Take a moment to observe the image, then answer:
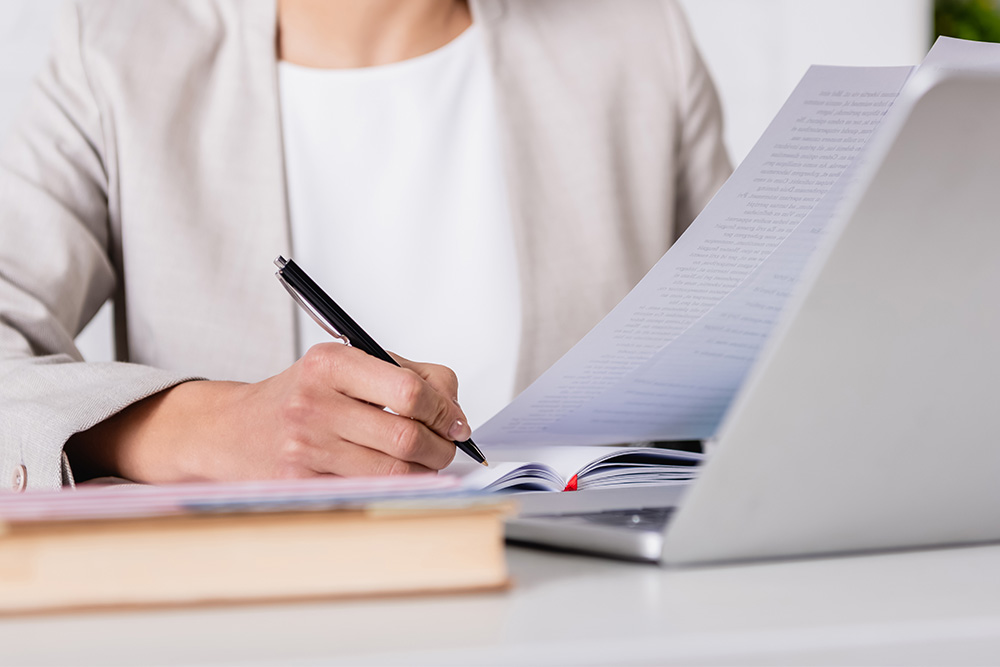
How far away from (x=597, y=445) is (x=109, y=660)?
481 mm

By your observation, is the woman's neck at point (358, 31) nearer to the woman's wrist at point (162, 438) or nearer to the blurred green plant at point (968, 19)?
the woman's wrist at point (162, 438)

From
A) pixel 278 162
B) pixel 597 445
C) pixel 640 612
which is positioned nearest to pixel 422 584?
pixel 640 612

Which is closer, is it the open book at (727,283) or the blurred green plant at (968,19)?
the open book at (727,283)

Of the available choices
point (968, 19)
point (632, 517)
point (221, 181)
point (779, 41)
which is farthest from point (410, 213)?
point (968, 19)

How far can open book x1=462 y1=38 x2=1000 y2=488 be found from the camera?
354mm

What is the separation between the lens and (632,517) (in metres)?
0.37

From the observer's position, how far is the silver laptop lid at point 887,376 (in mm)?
256

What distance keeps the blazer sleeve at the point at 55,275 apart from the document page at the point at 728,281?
303 mm

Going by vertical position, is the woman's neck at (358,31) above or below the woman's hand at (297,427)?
above

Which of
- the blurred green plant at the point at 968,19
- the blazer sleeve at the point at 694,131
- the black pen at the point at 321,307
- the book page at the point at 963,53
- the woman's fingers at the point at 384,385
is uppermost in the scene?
the blurred green plant at the point at 968,19

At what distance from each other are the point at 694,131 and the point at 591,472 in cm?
92

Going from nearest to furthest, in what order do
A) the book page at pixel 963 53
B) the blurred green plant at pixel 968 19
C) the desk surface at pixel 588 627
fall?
the desk surface at pixel 588 627, the book page at pixel 963 53, the blurred green plant at pixel 968 19

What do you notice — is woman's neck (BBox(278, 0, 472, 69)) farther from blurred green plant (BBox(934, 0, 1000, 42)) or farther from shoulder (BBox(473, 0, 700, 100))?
blurred green plant (BBox(934, 0, 1000, 42))

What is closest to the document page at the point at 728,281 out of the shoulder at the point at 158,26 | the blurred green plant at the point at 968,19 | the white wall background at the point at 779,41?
the shoulder at the point at 158,26
